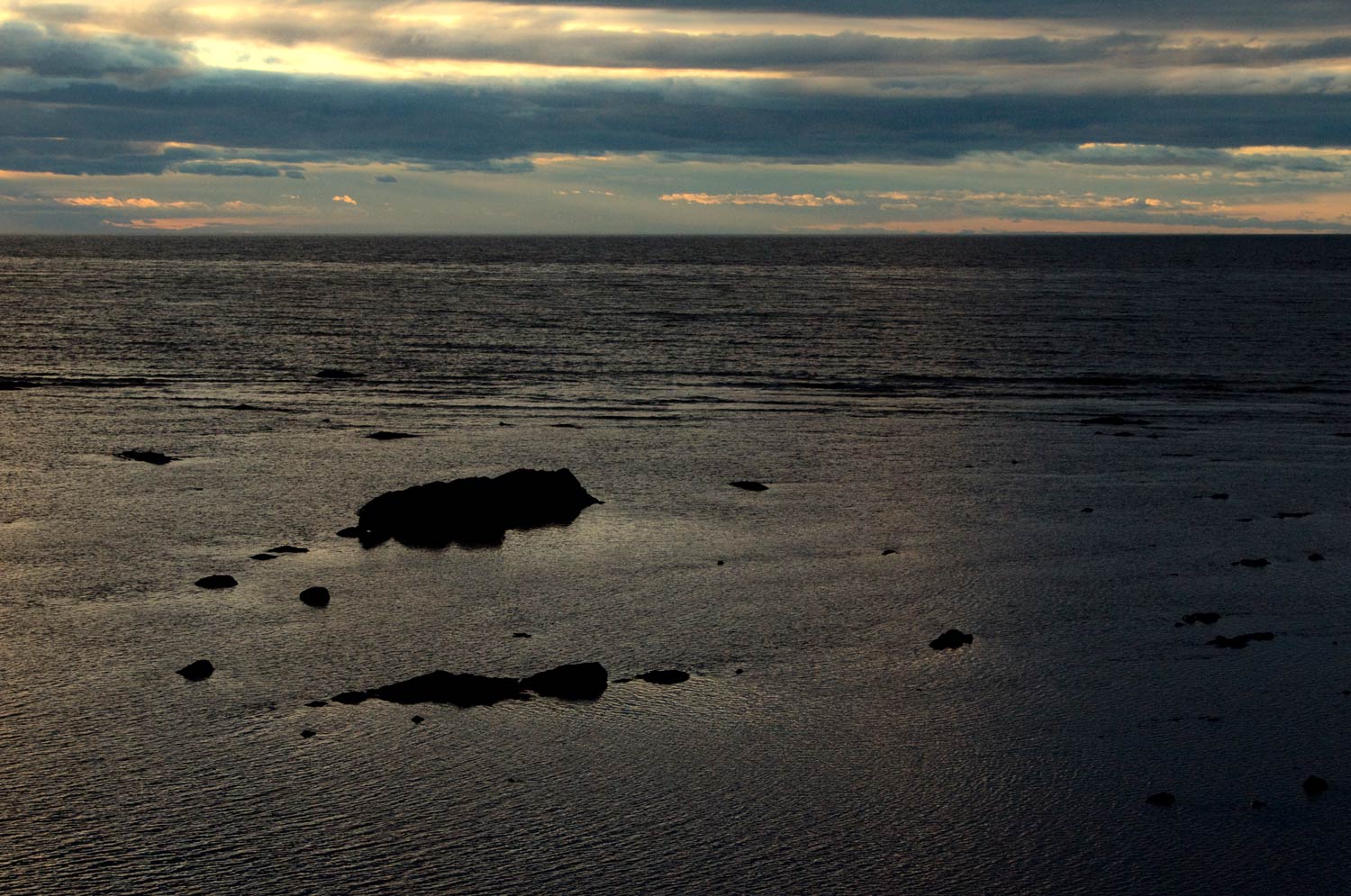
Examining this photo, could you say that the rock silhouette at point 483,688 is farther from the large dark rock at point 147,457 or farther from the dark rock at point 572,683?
the large dark rock at point 147,457

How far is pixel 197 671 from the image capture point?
1300 centimetres

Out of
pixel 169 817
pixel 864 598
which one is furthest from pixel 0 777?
pixel 864 598

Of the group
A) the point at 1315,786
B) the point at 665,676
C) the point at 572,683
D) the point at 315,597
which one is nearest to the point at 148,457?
the point at 315,597

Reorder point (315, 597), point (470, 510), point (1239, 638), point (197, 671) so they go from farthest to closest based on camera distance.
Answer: point (470, 510)
point (315, 597)
point (1239, 638)
point (197, 671)

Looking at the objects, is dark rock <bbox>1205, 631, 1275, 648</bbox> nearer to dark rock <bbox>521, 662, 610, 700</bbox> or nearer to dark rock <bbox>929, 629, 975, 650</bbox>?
dark rock <bbox>929, 629, 975, 650</bbox>

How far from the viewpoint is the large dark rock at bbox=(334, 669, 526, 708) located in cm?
1250

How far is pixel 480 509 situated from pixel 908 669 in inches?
351

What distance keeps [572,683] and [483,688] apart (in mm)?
886

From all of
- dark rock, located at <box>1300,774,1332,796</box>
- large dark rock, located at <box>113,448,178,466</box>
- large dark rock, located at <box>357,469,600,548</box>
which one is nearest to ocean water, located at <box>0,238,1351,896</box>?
dark rock, located at <box>1300,774,1332,796</box>

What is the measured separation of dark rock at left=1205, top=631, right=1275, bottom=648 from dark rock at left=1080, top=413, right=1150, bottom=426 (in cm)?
2103

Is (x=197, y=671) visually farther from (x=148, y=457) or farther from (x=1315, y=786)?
(x=148, y=457)

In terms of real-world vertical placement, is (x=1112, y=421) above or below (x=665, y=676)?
below

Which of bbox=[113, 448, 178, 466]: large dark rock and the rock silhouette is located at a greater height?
the rock silhouette

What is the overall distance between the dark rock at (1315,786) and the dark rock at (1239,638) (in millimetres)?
3948
